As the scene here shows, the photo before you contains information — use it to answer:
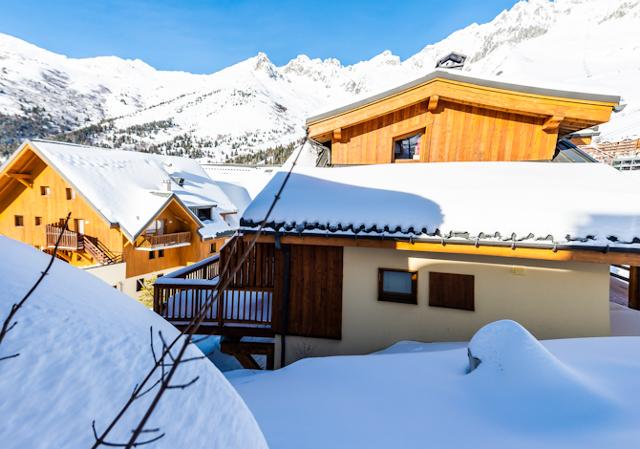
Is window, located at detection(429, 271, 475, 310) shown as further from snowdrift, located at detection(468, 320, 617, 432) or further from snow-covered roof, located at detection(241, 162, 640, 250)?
snowdrift, located at detection(468, 320, 617, 432)

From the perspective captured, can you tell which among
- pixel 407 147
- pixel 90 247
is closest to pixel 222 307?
pixel 407 147

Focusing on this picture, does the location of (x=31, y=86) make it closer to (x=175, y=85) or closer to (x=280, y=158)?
(x=175, y=85)

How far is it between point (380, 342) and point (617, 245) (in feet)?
Answer: 12.4

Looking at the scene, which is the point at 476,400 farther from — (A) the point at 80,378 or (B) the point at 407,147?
(B) the point at 407,147

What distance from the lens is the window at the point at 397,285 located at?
580cm

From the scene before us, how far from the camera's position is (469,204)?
5.43 meters

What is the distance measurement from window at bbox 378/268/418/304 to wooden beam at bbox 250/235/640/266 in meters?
0.70

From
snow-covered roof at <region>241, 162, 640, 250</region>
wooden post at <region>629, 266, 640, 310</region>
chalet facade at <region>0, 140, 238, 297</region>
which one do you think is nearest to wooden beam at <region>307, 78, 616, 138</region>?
snow-covered roof at <region>241, 162, 640, 250</region>

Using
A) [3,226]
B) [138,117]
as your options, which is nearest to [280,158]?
[3,226]

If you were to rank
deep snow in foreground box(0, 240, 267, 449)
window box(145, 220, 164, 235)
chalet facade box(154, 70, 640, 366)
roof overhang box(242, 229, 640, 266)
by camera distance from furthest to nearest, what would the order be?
window box(145, 220, 164, 235) < chalet facade box(154, 70, 640, 366) < roof overhang box(242, 229, 640, 266) < deep snow in foreground box(0, 240, 267, 449)

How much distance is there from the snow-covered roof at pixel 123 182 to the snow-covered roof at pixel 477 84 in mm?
15352

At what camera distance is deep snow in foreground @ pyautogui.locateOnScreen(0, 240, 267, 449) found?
1.29 metres

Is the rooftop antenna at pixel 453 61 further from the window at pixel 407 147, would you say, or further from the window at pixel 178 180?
the window at pixel 178 180

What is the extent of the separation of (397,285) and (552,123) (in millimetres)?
4433
